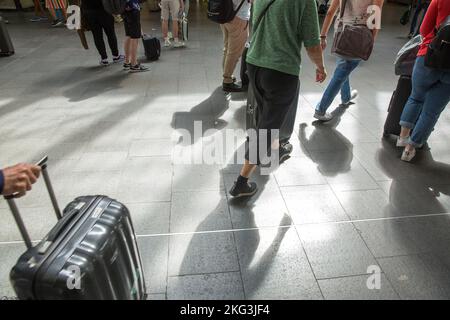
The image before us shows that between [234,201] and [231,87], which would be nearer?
[234,201]

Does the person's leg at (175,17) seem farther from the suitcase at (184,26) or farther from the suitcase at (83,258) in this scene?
the suitcase at (83,258)

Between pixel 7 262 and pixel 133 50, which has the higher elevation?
pixel 133 50

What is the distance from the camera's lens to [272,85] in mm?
2094

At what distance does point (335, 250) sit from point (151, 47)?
503 cm

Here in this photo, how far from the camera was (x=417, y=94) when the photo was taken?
9.21 ft

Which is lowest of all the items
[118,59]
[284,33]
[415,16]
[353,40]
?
[118,59]

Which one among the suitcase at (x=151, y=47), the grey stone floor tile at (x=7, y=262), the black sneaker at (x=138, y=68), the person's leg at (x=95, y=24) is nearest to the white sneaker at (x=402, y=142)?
the grey stone floor tile at (x=7, y=262)

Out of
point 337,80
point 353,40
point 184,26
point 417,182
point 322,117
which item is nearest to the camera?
point 417,182

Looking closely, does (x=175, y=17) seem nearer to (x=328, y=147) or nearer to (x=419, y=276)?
(x=328, y=147)

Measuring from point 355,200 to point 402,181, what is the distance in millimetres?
543

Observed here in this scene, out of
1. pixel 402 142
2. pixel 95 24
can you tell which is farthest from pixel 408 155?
pixel 95 24

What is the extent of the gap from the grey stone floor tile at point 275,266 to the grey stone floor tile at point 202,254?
0.07m

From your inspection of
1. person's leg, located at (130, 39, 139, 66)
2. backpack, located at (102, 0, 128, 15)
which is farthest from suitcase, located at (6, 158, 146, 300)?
person's leg, located at (130, 39, 139, 66)

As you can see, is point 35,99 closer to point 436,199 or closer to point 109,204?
point 109,204
